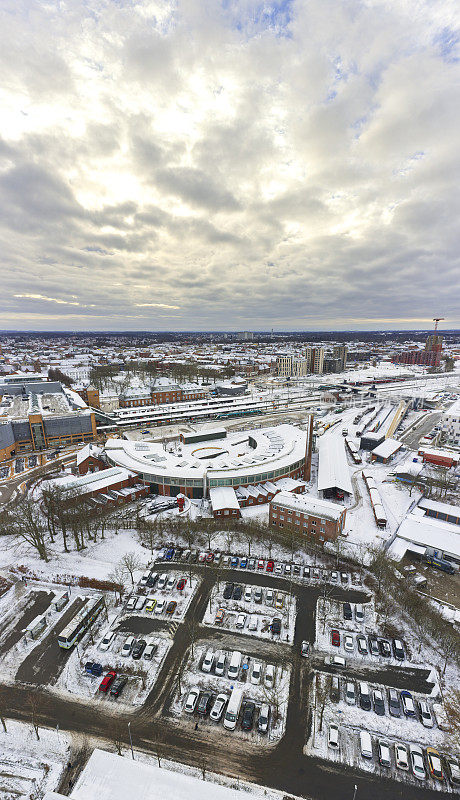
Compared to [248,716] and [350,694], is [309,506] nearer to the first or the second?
[350,694]

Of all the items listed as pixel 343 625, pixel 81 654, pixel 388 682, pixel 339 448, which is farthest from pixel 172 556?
pixel 339 448

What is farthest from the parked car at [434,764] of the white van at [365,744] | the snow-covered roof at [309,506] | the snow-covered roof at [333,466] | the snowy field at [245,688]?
the snow-covered roof at [333,466]

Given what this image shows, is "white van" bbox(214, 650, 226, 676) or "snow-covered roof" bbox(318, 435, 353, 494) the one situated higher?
"snow-covered roof" bbox(318, 435, 353, 494)

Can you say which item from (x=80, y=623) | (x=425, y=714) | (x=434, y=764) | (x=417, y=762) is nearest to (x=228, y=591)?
(x=80, y=623)

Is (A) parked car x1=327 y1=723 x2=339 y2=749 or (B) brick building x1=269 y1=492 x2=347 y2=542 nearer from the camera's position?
(A) parked car x1=327 y1=723 x2=339 y2=749

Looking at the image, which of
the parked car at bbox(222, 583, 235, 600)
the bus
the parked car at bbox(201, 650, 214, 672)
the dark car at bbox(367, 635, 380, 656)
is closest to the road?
the bus

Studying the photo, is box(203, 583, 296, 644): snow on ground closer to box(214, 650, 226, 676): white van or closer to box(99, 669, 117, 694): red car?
box(214, 650, 226, 676): white van

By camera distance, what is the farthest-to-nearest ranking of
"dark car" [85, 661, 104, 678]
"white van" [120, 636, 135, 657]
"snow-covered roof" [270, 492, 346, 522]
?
"snow-covered roof" [270, 492, 346, 522], "white van" [120, 636, 135, 657], "dark car" [85, 661, 104, 678]
